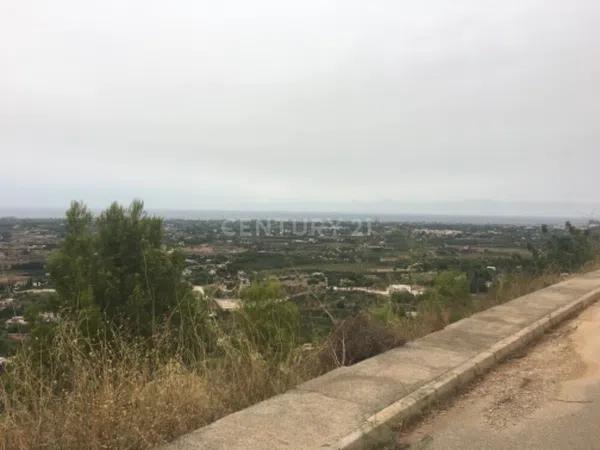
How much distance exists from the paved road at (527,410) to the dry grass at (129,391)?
145cm

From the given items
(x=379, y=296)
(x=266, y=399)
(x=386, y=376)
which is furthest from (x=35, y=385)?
(x=379, y=296)

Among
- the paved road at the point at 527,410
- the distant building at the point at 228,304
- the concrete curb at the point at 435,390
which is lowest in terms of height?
the paved road at the point at 527,410

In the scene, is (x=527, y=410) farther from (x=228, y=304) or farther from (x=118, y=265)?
(x=118, y=265)

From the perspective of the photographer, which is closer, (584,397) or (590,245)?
(584,397)

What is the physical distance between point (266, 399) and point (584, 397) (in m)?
2.93

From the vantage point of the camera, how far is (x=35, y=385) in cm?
405

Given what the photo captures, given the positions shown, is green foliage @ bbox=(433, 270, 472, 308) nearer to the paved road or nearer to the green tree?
the paved road

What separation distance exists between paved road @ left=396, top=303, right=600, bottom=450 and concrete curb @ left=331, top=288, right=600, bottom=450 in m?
0.11

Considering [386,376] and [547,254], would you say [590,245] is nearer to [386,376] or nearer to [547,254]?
[547,254]

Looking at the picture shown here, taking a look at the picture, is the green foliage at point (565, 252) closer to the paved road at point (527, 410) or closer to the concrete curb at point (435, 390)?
the concrete curb at point (435, 390)

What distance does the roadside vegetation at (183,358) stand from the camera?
3.58m

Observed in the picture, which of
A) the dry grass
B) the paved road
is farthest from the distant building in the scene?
the paved road

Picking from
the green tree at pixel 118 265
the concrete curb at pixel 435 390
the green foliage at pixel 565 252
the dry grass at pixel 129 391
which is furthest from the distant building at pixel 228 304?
the green foliage at pixel 565 252

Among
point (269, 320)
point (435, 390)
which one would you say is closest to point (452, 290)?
point (269, 320)
